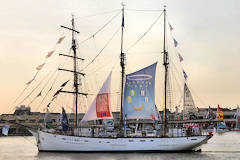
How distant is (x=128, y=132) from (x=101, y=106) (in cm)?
641

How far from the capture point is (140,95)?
6456 centimetres

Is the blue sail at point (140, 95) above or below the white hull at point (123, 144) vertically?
above

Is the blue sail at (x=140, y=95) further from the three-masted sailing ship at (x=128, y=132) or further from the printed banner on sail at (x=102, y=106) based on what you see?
the printed banner on sail at (x=102, y=106)

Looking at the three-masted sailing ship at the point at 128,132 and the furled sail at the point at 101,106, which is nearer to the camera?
the three-masted sailing ship at the point at 128,132

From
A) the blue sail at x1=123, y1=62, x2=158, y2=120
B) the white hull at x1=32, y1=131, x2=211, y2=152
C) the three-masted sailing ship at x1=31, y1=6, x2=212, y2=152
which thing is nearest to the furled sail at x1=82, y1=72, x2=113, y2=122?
the three-masted sailing ship at x1=31, y1=6, x2=212, y2=152

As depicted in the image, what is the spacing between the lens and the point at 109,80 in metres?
64.4

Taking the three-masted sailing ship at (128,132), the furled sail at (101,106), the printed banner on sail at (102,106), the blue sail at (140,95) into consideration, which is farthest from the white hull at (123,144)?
the blue sail at (140,95)

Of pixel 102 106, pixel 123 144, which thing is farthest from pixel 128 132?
pixel 102 106

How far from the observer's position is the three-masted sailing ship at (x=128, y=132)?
202ft

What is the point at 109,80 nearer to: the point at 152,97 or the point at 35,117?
the point at 152,97

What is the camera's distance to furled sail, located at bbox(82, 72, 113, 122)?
2500 inches

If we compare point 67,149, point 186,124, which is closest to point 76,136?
point 67,149

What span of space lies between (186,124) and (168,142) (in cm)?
520

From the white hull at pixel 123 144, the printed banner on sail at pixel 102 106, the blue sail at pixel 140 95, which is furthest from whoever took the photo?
the blue sail at pixel 140 95
